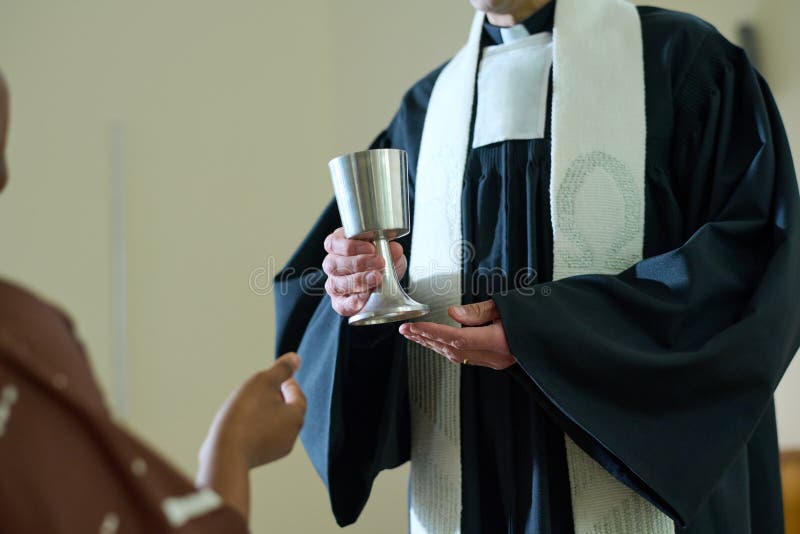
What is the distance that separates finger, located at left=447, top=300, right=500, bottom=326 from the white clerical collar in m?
0.80

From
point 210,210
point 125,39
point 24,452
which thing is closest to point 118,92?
point 125,39

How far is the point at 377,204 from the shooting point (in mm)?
1532

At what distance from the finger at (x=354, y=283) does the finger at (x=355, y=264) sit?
1cm

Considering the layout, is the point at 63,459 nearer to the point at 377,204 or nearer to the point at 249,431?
the point at 249,431

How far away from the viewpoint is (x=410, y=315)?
1.50 m

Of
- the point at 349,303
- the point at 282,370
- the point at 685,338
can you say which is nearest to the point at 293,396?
the point at 282,370

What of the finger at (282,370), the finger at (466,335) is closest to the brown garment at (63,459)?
the finger at (282,370)

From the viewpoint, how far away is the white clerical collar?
203 cm

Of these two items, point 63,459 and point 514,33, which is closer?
point 63,459

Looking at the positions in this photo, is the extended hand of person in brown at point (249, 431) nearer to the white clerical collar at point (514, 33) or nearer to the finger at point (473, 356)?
the finger at point (473, 356)

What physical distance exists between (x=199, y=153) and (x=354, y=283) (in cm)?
185

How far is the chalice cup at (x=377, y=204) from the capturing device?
4.98 feet

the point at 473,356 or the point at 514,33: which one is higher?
the point at 514,33

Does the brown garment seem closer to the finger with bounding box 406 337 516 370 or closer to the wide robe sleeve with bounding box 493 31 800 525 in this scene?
the finger with bounding box 406 337 516 370
